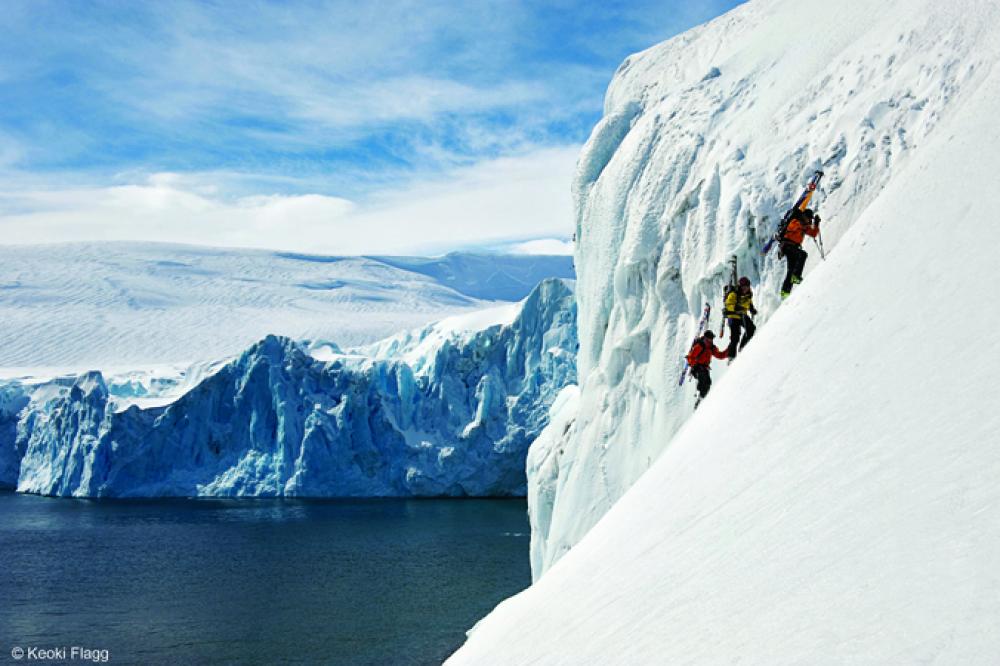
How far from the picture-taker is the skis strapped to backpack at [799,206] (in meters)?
8.28

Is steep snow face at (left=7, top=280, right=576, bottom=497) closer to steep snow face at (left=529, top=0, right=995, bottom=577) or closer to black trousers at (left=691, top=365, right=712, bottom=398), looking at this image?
steep snow face at (left=529, top=0, right=995, bottom=577)

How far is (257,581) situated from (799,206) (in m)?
20.5

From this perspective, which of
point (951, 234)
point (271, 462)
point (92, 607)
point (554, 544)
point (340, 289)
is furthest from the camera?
point (340, 289)

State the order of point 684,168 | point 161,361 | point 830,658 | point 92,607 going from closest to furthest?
point 830,658, point 684,168, point 92,607, point 161,361

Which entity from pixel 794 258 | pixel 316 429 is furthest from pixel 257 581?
pixel 794 258

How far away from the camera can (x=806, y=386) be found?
17.9 ft

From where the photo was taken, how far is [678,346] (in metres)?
11.1

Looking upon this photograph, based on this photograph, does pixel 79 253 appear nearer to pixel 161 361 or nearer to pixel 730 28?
pixel 161 361

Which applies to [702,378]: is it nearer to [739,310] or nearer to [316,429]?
[739,310]

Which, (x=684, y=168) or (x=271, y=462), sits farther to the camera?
(x=271, y=462)

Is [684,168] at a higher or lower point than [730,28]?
lower

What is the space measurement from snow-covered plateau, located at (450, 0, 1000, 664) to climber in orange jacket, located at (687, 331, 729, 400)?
3.30 ft

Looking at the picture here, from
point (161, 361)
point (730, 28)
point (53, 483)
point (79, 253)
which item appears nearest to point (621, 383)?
point (730, 28)

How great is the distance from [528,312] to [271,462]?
50.4 feet
